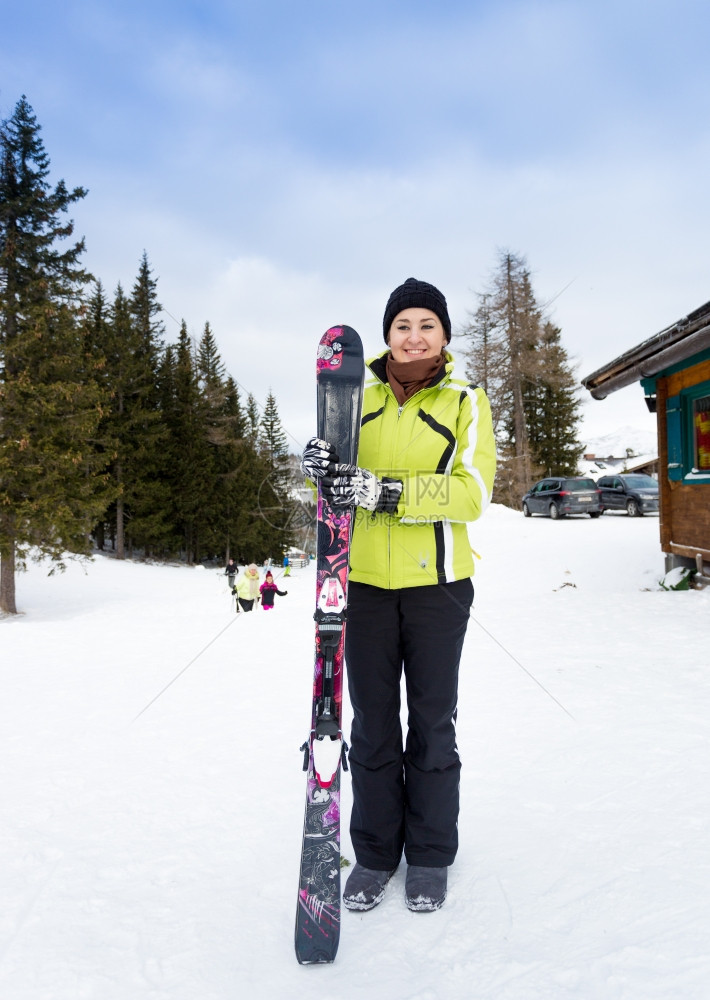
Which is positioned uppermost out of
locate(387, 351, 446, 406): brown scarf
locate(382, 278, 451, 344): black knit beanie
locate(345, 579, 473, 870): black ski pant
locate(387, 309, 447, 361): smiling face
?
locate(382, 278, 451, 344): black knit beanie

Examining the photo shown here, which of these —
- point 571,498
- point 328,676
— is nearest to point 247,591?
point 328,676

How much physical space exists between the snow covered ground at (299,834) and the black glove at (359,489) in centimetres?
130

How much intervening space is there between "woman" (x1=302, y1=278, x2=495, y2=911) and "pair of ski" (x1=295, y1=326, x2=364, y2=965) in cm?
12

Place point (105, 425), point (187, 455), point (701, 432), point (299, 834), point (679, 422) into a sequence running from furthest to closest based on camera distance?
point (187, 455), point (105, 425), point (679, 422), point (701, 432), point (299, 834)

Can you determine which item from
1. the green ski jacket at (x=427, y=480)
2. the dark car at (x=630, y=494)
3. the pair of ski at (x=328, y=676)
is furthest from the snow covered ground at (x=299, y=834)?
the dark car at (x=630, y=494)

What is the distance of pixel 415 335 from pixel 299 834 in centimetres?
203

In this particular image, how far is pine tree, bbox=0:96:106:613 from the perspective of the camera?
11.8 metres

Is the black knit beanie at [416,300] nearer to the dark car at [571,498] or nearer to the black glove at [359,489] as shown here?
the black glove at [359,489]

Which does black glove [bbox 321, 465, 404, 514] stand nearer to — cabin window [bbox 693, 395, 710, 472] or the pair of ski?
the pair of ski

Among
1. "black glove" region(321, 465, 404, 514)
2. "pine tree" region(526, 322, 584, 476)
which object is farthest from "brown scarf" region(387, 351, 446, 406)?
"pine tree" region(526, 322, 584, 476)

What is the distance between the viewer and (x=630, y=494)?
19.6 m

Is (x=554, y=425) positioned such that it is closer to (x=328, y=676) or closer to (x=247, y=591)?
(x=247, y=591)

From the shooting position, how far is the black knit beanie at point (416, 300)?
2.16 metres

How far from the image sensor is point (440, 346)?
2.21 metres
